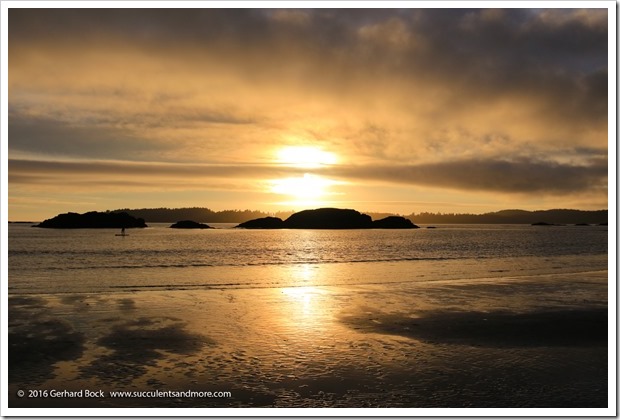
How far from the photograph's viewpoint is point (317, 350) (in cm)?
1526

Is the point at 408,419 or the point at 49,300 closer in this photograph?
the point at 408,419

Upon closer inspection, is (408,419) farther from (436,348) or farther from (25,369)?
(25,369)

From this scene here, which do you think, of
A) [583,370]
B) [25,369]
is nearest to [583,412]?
[583,370]

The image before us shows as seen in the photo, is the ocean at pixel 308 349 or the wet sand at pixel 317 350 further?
the wet sand at pixel 317 350

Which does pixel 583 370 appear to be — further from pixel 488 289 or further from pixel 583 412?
pixel 488 289

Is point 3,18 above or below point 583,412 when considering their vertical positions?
above

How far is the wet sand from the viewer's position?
11383 millimetres

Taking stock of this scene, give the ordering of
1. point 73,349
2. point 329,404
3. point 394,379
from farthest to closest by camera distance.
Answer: point 73,349 → point 394,379 → point 329,404

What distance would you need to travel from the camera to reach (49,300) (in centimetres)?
2659

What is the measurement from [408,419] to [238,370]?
4979 millimetres

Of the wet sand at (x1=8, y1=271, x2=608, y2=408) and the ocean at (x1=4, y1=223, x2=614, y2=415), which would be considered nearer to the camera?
the ocean at (x1=4, y1=223, x2=614, y2=415)

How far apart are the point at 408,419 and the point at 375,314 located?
11866 mm

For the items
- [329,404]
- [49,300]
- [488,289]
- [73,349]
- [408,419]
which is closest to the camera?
[408,419]

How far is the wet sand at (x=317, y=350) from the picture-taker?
1138 cm
